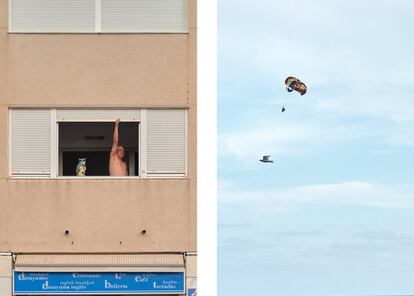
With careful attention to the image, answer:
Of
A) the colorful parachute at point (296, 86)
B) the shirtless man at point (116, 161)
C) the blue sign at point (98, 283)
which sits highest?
the colorful parachute at point (296, 86)

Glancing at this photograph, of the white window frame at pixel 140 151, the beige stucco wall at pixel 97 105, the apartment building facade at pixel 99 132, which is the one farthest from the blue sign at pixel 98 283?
the white window frame at pixel 140 151

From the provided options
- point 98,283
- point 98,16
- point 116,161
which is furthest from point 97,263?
point 98,16

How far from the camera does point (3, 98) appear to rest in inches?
1304

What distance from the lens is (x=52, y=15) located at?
1315 inches

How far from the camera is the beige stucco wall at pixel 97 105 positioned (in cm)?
3300

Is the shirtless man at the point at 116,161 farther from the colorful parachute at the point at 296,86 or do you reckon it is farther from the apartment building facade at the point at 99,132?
the colorful parachute at the point at 296,86

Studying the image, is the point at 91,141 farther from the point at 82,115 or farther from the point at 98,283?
the point at 98,283

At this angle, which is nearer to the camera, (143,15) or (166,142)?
(166,142)

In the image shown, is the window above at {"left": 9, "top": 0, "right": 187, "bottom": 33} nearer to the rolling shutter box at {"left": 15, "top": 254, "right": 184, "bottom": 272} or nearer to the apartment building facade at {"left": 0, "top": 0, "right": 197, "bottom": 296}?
the apartment building facade at {"left": 0, "top": 0, "right": 197, "bottom": 296}

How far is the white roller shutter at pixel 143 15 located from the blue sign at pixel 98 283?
5534 mm

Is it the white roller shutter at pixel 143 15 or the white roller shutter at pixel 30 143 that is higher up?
the white roller shutter at pixel 143 15

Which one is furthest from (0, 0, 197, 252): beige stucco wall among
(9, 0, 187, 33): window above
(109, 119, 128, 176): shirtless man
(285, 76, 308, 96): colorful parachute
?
(285, 76, 308, 96): colorful parachute

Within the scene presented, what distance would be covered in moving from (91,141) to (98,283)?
11.1 ft

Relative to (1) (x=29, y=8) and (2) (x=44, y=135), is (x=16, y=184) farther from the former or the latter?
A: (1) (x=29, y=8)
